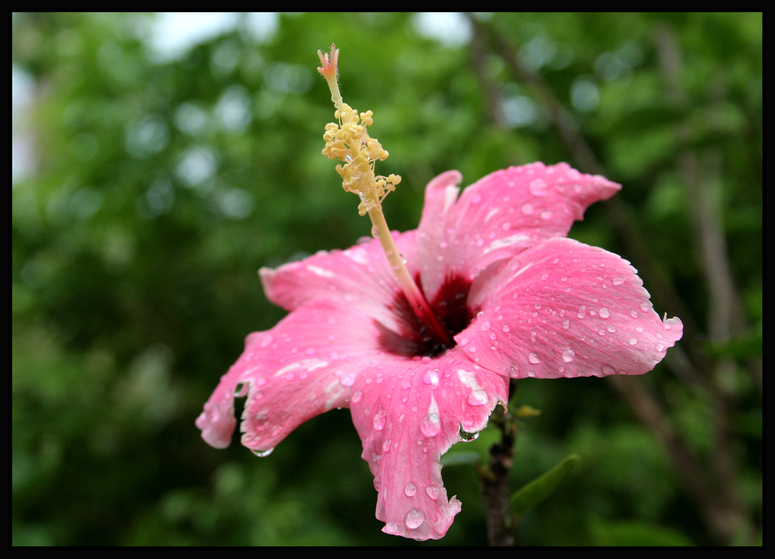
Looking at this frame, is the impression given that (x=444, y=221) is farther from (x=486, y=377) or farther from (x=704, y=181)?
(x=704, y=181)

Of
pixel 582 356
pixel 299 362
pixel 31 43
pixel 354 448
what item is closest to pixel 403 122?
pixel 354 448

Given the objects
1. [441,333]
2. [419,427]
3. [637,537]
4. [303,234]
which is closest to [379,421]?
[419,427]

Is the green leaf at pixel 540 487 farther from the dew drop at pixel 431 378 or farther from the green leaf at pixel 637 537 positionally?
the green leaf at pixel 637 537

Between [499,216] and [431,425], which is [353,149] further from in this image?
[431,425]

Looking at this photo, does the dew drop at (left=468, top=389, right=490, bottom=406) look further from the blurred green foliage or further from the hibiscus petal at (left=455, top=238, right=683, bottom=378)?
the blurred green foliage

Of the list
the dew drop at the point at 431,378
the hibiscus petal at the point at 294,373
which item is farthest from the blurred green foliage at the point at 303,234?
the dew drop at the point at 431,378

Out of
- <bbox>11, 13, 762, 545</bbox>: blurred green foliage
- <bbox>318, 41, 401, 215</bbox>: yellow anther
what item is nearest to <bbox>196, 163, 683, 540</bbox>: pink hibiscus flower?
<bbox>318, 41, 401, 215</bbox>: yellow anther
